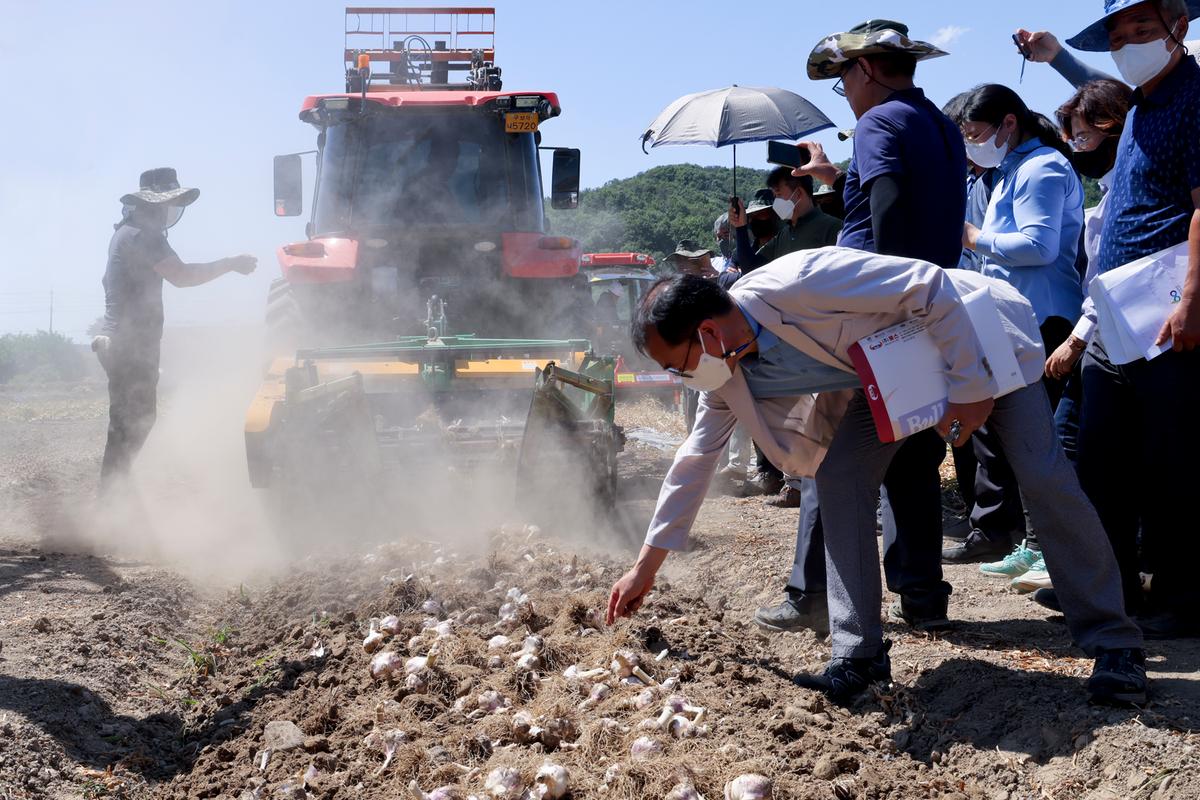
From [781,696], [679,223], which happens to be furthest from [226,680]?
[679,223]

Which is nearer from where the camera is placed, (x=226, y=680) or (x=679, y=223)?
(x=226, y=680)

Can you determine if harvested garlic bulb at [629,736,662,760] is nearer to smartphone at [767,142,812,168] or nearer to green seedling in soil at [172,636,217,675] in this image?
green seedling in soil at [172,636,217,675]

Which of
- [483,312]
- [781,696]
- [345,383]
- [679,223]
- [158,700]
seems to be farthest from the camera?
[679,223]

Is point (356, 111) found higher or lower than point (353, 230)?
higher

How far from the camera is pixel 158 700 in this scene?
4.46 metres

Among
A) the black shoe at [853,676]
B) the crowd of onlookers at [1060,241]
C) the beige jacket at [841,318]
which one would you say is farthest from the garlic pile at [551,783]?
the crowd of onlookers at [1060,241]

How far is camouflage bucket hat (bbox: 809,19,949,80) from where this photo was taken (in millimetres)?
4035

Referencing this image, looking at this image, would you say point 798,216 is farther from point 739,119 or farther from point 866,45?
point 866,45

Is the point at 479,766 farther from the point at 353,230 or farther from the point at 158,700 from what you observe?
the point at 353,230

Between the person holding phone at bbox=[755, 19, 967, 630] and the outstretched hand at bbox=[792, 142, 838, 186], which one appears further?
the outstretched hand at bbox=[792, 142, 838, 186]

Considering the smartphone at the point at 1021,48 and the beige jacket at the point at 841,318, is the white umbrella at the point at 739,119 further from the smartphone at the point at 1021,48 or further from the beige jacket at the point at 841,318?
the beige jacket at the point at 841,318

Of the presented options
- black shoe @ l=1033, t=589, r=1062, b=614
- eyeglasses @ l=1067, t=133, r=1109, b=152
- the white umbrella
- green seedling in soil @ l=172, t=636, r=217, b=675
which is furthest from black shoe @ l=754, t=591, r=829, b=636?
the white umbrella

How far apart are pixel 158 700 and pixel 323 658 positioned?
68 centimetres

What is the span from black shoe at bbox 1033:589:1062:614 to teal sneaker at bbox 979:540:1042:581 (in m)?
0.46
